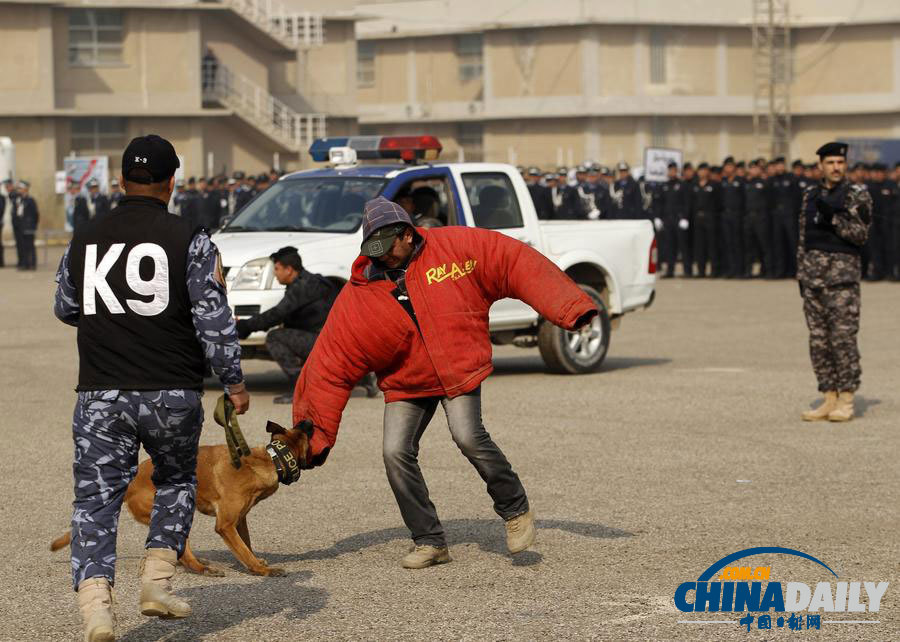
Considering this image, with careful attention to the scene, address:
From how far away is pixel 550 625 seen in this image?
6371 millimetres

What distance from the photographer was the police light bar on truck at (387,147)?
1542cm

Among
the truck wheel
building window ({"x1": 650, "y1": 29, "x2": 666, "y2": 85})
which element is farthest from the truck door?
building window ({"x1": 650, "y1": 29, "x2": 666, "y2": 85})

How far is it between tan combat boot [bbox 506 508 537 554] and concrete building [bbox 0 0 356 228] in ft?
142

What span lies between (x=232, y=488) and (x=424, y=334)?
3.55 feet

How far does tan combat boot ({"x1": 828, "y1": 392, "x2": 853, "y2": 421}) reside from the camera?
12031 millimetres

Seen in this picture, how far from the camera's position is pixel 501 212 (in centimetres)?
1529

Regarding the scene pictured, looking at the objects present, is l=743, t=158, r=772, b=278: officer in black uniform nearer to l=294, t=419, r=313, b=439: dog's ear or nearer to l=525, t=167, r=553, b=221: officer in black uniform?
l=525, t=167, r=553, b=221: officer in black uniform

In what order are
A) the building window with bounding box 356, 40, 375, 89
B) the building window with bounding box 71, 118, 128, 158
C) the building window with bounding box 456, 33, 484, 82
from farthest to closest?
the building window with bounding box 356, 40, 375, 89
the building window with bounding box 456, 33, 484, 82
the building window with bounding box 71, 118, 128, 158

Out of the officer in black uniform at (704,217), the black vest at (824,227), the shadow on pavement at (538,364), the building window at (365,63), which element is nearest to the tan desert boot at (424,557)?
the black vest at (824,227)

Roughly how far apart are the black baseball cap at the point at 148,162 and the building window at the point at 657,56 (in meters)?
57.9

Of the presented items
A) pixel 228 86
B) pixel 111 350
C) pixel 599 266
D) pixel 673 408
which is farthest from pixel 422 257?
pixel 228 86

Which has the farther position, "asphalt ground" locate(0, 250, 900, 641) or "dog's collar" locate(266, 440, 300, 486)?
"dog's collar" locate(266, 440, 300, 486)

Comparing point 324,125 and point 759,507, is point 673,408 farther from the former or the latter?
point 324,125

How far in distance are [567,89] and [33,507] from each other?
177 ft
